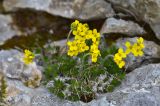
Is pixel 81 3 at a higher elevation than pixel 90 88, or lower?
higher

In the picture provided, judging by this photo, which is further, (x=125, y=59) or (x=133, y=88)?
Answer: (x=125, y=59)

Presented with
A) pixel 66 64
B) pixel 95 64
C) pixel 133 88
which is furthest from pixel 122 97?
pixel 66 64

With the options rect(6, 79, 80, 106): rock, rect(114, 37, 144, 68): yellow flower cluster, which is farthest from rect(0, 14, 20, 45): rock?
rect(114, 37, 144, 68): yellow flower cluster

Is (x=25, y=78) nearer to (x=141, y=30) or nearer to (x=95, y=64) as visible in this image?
(x=95, y=64)

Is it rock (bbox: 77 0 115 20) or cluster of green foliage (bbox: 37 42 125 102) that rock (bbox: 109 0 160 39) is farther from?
cluster of green foliage (bbox: 37 42 125 102)

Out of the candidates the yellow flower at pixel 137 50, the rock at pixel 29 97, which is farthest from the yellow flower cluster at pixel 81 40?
the rock at pixel 29 97

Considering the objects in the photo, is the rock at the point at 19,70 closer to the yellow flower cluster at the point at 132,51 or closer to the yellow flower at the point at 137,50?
the yellow flower cluster at the point at 132,51
